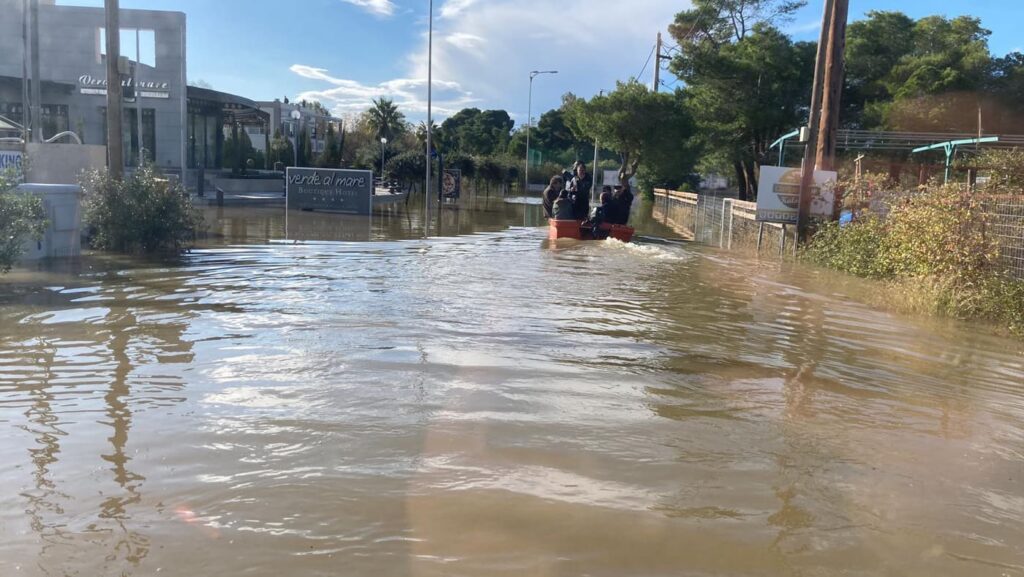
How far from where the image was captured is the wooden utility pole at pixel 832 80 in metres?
17.3

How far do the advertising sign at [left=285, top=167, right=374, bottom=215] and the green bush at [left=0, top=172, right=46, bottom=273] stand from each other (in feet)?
62.3

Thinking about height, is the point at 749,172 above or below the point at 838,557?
above

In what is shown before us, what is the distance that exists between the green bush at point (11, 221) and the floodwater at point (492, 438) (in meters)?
0.90

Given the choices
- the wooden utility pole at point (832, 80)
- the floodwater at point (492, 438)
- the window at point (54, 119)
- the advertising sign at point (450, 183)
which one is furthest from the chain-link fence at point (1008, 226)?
the window at point (54, 119)

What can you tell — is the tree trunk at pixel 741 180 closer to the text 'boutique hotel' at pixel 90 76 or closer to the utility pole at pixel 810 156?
the utility pole at pixel 810 156

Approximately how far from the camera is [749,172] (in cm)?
4084

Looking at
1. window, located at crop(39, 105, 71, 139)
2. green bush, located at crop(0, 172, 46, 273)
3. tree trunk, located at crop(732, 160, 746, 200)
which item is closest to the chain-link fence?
green bush, located at crop(0, 172, 46, 273)

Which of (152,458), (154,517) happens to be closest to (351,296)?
(152,458)

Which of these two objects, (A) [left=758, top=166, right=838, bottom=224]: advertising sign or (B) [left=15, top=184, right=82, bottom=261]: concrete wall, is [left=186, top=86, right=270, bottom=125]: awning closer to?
(B) [left=15, top=184, right=82, bottom=261]: concrete wall

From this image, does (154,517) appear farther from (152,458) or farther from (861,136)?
(861,136)

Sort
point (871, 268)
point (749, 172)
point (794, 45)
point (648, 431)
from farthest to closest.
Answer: point (749, 172)
point (794, 45)
point (871, 268)
point (648, 431)

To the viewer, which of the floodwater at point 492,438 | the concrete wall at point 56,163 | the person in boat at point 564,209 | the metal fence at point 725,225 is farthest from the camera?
the person in boat at point 564,209

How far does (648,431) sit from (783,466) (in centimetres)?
99

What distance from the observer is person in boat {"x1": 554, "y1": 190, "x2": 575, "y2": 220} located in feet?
71.5
